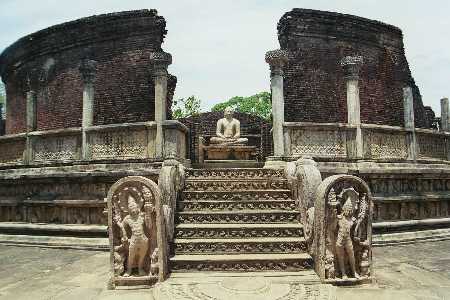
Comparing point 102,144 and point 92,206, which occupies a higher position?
point 102,144

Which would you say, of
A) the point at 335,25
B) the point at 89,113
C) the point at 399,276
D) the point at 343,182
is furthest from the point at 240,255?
the point at 335,25

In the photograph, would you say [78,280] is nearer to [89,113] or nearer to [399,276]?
[399,276]

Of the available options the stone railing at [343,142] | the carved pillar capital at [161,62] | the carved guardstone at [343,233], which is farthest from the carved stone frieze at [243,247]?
the carved pillar capital at [161,62]

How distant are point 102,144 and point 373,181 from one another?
20.6 feet

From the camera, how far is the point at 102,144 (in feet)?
29.1

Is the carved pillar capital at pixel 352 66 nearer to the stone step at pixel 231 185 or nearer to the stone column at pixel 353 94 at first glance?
the stone column at pixel 353 94

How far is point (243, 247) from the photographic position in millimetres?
5289

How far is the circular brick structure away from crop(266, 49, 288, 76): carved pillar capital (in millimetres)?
5717

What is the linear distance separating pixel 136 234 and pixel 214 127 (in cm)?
1286

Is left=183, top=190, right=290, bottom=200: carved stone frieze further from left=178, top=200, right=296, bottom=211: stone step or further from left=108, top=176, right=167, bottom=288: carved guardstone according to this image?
left=108, top=176, right=167, bottom=288: carved guardstone

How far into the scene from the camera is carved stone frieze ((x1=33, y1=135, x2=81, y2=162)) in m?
9.07

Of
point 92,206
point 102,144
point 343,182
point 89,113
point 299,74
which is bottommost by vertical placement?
point 92,206

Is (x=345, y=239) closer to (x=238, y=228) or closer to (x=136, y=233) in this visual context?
(x=238, y=228)

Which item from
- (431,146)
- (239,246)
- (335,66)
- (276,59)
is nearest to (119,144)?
(276,59)
